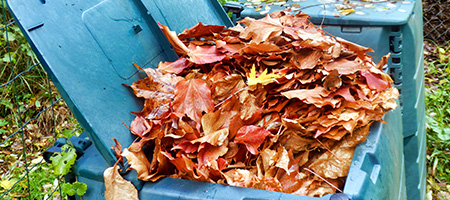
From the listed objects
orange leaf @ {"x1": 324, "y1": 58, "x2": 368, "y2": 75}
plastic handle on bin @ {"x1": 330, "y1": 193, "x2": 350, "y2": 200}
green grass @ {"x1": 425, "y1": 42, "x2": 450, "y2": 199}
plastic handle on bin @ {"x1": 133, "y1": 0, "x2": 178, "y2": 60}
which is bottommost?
green grass @ {"x1": 425, "y1": 42, "x2": 450, "y2": 199}

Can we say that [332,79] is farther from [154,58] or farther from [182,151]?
[154,58]

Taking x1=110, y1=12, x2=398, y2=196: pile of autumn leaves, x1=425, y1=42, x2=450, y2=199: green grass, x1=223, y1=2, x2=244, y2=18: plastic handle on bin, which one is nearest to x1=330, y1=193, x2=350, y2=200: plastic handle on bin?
x1=110, y1=12, x2=398, y2=196: pile of autumn leaves

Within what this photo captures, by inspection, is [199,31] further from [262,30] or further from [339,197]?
[339,197]

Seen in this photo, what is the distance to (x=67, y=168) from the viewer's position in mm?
1300

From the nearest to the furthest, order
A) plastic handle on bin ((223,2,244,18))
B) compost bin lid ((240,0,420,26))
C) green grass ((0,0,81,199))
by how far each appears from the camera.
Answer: compost bin lid ((240,0,420,26)) < plastic handle on bin ((223,2,244,18)) < green grass ((0,0,81,199))

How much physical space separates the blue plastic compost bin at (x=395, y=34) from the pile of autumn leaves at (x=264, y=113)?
394 millimetres

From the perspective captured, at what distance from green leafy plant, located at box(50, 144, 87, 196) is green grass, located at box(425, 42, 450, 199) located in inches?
84.8

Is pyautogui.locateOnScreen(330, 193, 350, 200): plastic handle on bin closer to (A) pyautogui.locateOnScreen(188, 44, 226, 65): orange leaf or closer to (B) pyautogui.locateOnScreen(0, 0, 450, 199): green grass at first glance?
(A) pyautogui.locateOnScreen(188, 44, 226, 65): orange leaf

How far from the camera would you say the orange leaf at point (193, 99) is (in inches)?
51.2

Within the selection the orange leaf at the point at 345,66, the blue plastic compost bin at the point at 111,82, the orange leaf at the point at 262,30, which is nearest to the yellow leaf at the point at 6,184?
the blue plastic compost bin at the point at 111,82

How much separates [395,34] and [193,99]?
1050mm

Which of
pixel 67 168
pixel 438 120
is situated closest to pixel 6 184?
pixel 67 168

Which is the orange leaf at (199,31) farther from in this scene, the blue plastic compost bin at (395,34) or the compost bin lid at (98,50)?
the blue plastic compost bin at (395,34)

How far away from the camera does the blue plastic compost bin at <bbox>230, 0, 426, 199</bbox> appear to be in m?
1.84
